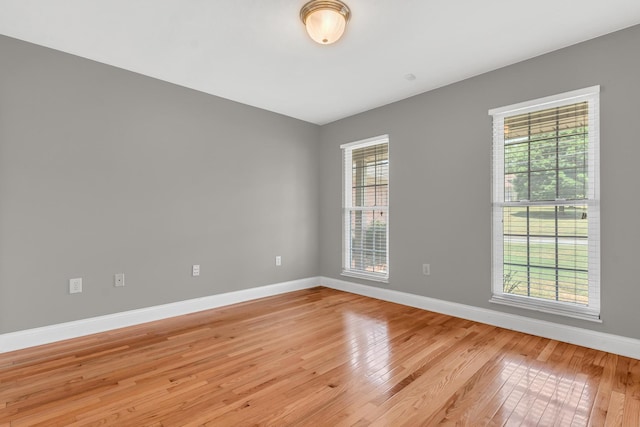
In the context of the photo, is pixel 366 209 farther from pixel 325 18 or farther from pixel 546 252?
pixel 325 18

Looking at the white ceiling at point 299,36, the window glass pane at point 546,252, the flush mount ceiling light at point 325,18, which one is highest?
the white ceiling at point 299,36

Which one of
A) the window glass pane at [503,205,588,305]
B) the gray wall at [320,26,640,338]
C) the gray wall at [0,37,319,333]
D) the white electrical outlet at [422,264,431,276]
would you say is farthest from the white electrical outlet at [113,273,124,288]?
the window glass pane at [503,205,588,305]

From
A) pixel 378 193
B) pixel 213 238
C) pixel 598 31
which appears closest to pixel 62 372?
pixel 213 238

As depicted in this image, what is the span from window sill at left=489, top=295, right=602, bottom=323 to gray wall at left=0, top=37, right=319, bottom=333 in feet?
9.05

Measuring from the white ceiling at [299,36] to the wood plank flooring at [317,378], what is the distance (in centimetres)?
257

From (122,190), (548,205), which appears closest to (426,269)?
(548,205)

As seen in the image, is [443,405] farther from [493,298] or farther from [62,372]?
[62,372]

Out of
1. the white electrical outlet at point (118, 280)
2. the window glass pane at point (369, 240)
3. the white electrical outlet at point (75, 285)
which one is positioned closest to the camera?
the white electrical outlet at point (75, 285)

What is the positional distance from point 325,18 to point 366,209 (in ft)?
8.91

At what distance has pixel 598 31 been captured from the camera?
250 cm

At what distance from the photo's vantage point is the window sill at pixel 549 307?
260 cm

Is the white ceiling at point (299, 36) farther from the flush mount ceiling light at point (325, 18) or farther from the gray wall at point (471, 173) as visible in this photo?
the gray wall at point (471, 173)

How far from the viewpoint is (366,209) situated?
14.7 ft

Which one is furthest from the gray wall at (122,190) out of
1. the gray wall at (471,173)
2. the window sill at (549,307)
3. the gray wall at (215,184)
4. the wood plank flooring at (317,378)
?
the window sill at (549,307)
